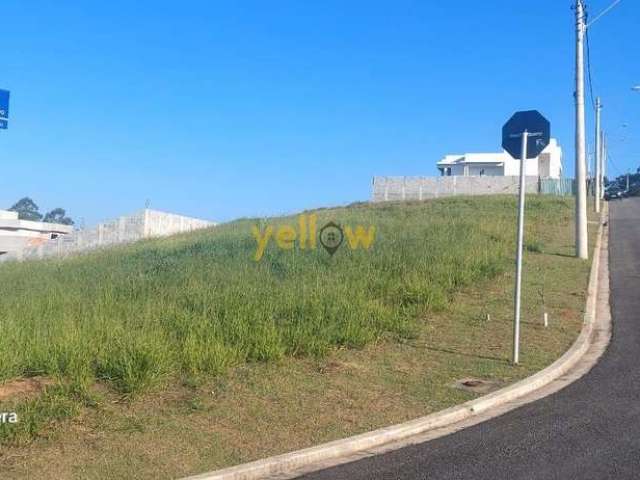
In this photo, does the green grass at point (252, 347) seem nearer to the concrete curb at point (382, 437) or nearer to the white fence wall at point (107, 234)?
the concrete curb at point (382, 437)

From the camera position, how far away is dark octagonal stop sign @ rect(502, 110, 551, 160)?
930 cm

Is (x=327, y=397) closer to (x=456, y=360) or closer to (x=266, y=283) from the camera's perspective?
(x=456, y=360)

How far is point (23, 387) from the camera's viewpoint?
7.02 m

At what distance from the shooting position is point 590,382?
27.8 feet

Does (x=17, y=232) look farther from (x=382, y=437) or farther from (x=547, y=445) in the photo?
(x=547, y=445)

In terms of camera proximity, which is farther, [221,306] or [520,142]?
[221,306]

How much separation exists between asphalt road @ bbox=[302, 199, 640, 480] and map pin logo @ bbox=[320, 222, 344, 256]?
341 inches

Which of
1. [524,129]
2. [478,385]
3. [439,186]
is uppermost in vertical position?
[439,186]

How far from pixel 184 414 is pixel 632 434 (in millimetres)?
4242

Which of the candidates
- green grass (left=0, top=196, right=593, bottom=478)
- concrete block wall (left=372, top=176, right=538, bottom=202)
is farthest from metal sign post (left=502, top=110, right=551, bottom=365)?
concrete block wall (left=372, top=176, right=538, bottom=202)

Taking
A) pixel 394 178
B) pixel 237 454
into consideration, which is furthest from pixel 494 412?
pixel 394 178

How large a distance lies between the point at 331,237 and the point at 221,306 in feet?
32.5

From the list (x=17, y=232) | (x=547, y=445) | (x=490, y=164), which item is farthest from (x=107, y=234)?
(x=490, y=164)

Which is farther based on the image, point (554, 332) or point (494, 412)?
point (554, 332)
